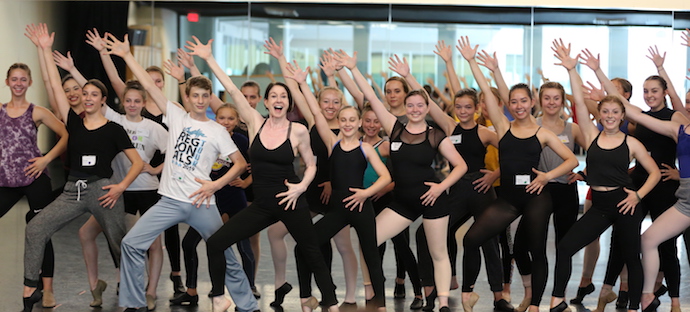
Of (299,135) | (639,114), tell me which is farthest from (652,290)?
(299,135)

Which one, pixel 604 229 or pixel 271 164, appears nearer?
pixel 271 164

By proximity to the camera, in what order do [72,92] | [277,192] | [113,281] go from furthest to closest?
[113,281], [72,92], [277,192]

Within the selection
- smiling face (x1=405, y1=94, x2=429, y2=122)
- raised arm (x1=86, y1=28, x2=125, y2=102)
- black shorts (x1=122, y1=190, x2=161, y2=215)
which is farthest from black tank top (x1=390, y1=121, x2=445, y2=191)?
raised arm (x1=86, y1=28, x2=125, y2=102)

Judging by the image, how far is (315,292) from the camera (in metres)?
5.75

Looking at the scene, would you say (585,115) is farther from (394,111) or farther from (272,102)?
(272,102)

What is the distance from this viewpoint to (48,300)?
5.05m

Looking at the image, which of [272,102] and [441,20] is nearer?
[272,102]

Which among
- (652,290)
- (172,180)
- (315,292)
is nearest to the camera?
(172,180)

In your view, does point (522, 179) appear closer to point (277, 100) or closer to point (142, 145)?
point (277, 100)

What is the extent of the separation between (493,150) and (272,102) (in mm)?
1751

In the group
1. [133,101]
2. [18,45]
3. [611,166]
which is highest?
[18,45]

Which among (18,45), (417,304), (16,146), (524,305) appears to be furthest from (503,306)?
(18,45)

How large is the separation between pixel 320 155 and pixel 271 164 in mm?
698

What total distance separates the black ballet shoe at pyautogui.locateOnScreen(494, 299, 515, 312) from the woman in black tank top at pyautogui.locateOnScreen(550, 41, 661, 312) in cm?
41
